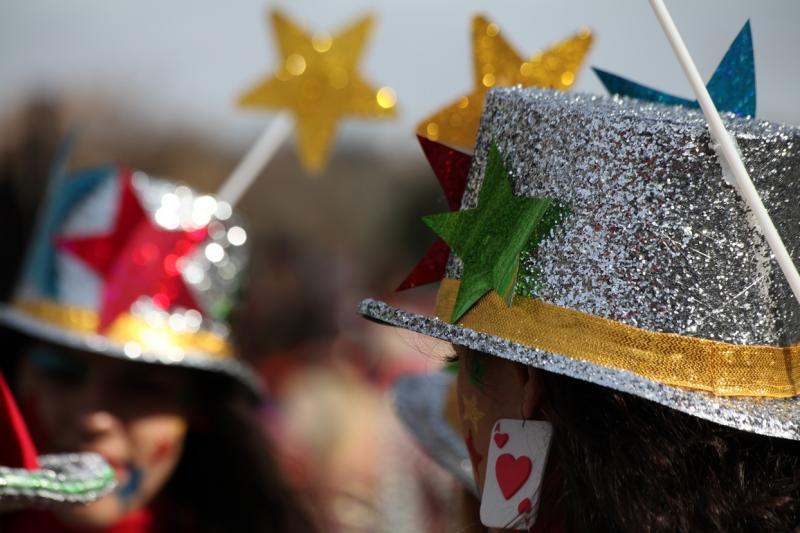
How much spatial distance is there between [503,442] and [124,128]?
7.71 metres

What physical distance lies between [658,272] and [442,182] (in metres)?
0.48

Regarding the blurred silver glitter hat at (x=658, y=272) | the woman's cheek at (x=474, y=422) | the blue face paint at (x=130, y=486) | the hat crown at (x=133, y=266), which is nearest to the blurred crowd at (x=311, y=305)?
the woman's cheek at (x=474, y=422)

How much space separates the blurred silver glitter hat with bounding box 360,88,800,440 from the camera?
5.16ft

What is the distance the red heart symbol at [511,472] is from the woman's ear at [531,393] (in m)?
0.07

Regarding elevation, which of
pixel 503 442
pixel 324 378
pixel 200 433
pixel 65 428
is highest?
pixel 503 442

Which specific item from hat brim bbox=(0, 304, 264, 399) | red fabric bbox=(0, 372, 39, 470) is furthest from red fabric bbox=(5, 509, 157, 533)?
red fabric bbox=(0, 372, 39, 470)

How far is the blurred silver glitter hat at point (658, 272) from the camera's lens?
5.16 feet

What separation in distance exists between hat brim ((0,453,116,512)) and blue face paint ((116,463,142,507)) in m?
0.97

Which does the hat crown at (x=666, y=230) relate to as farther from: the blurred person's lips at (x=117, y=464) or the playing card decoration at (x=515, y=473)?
the blurred person's lips at (x=117, y=464)

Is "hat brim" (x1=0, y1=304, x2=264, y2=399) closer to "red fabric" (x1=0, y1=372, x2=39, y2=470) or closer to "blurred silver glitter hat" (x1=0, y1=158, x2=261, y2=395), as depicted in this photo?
"blurred silver glitter hat" (x1=0, y1=158, x2=261, y2=395)

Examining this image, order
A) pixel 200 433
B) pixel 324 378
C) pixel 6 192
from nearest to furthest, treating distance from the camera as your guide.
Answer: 1. pixel 200 433
2. pixel 6 192
3. pixel 324 378

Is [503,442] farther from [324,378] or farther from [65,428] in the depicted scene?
[324,378]

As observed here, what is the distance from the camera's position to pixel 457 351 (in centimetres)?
185

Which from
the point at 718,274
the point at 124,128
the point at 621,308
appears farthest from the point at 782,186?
the point at 124,128
